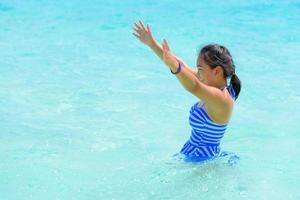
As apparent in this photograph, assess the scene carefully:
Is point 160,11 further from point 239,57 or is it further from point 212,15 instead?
point 239,57

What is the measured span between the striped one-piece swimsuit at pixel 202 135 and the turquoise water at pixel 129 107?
0.33 ft

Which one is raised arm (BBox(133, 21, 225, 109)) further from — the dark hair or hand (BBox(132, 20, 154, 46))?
the dark hair

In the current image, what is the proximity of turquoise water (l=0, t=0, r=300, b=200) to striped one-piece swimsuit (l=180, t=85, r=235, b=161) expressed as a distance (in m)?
0.10

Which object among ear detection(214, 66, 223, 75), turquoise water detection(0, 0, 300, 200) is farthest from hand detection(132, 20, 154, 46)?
turquoise water detection(0, 0, 300, 200)

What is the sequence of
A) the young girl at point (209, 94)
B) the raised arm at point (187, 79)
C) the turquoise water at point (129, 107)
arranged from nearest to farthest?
the raised arm at point (187, 79) < the young girl at point (209, 94) < the turquoise water at point (129, 107)

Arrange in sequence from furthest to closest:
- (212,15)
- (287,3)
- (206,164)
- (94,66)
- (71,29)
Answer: (287,3) → (212,15) → (71,29) → (94,66) → (206,164)

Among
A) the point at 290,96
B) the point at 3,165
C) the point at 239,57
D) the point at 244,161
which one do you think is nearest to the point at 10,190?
the point at 3,165

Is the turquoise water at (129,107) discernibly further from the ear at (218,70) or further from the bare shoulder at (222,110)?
the ear at (218,70)

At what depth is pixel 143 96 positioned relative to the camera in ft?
22.3

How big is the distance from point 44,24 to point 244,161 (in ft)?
19.1

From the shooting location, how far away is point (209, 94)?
3936 mm

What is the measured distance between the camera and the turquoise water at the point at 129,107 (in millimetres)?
4691

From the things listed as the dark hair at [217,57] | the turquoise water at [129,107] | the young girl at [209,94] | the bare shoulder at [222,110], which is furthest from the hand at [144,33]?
the turquoise water at [129,107]

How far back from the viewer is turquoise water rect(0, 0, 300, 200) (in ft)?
15.4
